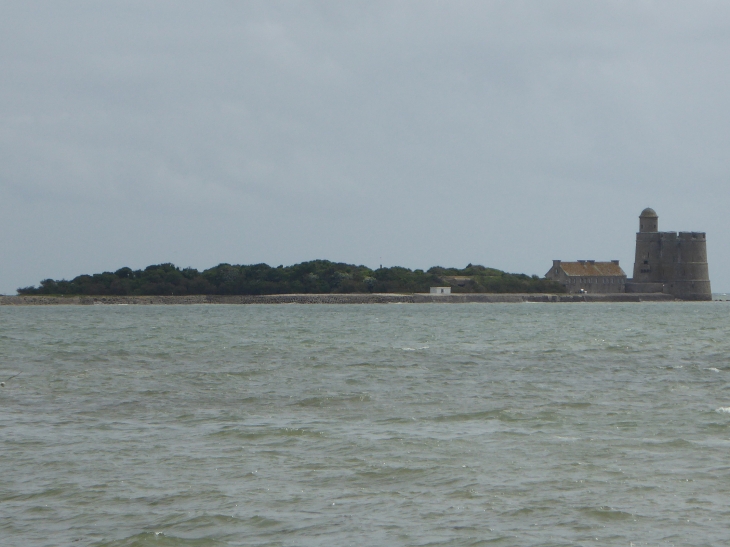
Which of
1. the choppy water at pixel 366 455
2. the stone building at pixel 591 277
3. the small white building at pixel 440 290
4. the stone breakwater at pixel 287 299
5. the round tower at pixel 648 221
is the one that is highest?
the round tower at pixel 648 221

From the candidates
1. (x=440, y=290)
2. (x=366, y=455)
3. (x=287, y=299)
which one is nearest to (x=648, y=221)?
(x=440, y=290)

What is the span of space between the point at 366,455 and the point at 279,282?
9973 centimetres

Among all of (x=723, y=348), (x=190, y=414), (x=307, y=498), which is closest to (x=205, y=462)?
(x=307, y=498)

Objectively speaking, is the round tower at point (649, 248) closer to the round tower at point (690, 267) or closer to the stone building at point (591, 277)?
the round tower at point (690, 267)

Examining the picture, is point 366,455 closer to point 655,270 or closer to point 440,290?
point 440,290

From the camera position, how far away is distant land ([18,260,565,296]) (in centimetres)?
10800

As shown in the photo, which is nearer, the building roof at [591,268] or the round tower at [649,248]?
the round tower at [649,248]

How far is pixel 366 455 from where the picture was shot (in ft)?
38.4

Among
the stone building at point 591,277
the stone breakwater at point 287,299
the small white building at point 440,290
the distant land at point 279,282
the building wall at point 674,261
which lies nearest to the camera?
the stone breakwater at point 287,299

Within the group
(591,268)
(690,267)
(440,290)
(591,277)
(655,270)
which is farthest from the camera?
(591,268)

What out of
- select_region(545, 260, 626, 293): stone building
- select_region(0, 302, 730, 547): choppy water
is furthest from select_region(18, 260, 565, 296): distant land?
select_region(0, 302, 730, 547): choppy water

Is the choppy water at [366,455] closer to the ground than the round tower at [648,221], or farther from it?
closer to the ground

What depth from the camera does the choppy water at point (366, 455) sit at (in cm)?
859

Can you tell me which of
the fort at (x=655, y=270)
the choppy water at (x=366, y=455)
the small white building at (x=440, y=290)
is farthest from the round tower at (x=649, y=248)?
the choppy water at (x=366, y=455)
